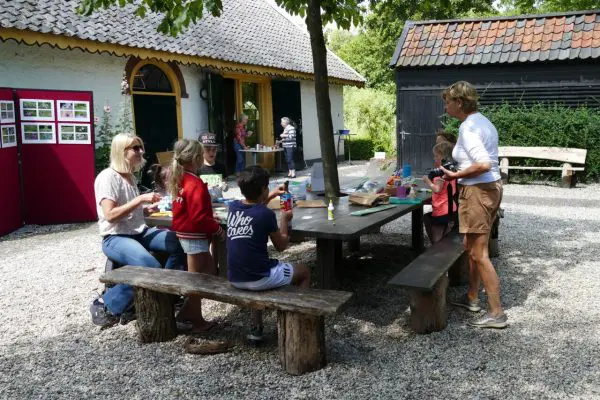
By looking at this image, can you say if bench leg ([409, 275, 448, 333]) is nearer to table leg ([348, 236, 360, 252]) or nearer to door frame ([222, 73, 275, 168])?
table leg ([348, 236, 360, 252])

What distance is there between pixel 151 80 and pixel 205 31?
2.32m

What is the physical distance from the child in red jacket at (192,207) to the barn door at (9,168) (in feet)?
15.4

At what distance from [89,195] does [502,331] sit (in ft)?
20.9

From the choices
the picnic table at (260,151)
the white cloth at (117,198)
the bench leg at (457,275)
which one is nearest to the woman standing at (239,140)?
the picnic table at (260,151)

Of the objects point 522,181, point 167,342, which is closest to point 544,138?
point 522,181

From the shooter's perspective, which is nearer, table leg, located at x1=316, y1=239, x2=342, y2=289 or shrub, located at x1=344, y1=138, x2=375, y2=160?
table leg, located at x1=316, y1=239, x2=342, y2=289

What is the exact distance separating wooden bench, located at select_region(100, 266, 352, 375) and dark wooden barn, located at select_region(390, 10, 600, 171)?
10104mm

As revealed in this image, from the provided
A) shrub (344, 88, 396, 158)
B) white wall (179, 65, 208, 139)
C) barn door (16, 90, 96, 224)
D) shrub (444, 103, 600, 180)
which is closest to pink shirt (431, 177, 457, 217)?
barn door (16, 90, 96, 224)

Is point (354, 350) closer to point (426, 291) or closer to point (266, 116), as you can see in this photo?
point (426, 291)

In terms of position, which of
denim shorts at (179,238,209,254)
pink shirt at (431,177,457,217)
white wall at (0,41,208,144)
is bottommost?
denim shorts at (179,238,209,254)

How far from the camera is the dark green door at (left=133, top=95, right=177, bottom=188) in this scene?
1092 centimetres

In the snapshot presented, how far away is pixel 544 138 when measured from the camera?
11.7m

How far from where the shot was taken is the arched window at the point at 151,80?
1101 centimetres

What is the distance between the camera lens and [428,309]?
12.9 feet
